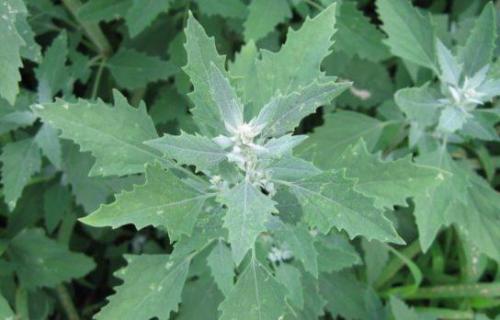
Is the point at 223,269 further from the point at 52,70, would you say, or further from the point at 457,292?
the point at 457,292

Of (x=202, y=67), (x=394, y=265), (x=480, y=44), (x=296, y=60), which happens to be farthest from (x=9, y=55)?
(x=394, y=265)

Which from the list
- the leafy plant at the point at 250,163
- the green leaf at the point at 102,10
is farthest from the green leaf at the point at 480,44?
the green leaf at the point at 102,10

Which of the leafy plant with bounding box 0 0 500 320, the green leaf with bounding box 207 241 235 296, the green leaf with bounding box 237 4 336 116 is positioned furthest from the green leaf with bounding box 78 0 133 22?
the green leaf with bounding box 207 241 235 296

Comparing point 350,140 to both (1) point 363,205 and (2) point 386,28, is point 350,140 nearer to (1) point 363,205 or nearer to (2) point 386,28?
(2) point 386,28

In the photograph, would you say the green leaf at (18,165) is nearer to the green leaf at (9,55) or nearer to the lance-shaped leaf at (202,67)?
→ the green leaf at (9,55)

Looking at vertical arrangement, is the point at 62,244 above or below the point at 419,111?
below

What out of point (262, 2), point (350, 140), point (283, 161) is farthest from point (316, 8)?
point (283, 161)

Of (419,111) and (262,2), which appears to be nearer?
(419,111)
